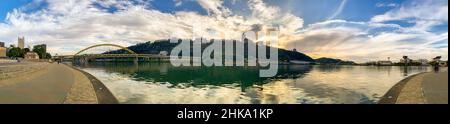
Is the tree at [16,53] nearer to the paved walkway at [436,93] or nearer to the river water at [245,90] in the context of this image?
the river water at [245,90]

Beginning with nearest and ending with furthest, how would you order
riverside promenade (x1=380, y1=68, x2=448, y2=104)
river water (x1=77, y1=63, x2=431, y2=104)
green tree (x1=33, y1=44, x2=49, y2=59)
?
riverside promenade (x1=380, y1=68, x2=448, y2=104)
river water (x1=77, y1=63, x2=431, y2=104)
green tree (x1=33, y1=44, x2=49, y2=59)

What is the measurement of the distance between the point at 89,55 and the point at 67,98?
15234 cm

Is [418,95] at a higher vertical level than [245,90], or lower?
higher

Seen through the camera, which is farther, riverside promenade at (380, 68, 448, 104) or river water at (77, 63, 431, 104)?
river water at (77, 63, 431, 104)

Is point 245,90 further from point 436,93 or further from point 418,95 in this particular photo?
point 436,93

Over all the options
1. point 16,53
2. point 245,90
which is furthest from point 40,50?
point 245,90

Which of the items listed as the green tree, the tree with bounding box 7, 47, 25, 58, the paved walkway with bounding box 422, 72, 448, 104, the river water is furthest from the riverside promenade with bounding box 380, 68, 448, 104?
the green tree

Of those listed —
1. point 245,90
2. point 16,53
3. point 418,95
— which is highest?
point 16,53

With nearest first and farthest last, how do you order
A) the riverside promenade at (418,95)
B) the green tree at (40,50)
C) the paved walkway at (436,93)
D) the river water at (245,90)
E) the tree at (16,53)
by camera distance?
the paved walkway at (436,93)
the riverside promenade at (418,95)
the river water at (245,90)
the tree at (16,53)
the green tree at (40,50)

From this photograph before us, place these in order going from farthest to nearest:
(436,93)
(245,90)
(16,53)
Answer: (16,53) < (245,90) < (436,93)

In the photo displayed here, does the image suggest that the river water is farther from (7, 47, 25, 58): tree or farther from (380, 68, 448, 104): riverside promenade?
(7, 47, 25, 58): tree

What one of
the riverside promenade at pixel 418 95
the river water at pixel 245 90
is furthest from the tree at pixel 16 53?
the riverside promenade at pixel 418 95
